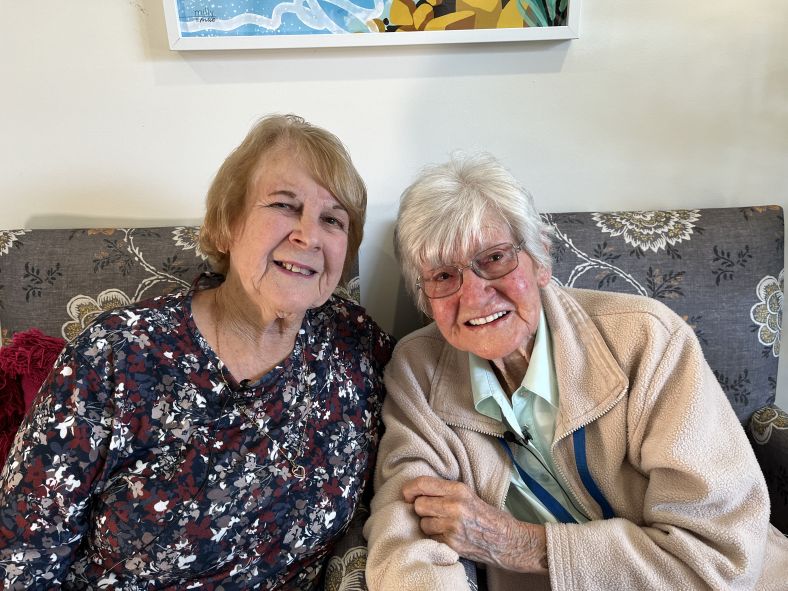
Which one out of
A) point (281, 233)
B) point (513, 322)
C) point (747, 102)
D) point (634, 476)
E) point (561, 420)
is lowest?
point (634, 476)

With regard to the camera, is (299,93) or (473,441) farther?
(299,93)

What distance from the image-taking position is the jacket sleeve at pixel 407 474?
1131 millimetres

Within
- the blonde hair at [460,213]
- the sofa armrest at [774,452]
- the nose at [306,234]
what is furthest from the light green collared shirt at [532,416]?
the sofa armrest at [774,452]

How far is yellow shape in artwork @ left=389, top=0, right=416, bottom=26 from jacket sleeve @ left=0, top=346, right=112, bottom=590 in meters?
1.13

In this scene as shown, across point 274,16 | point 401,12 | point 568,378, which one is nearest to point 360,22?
point 401,12

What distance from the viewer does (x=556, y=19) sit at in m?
1.61

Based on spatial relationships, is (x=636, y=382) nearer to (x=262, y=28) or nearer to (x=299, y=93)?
(x=299, y=93)

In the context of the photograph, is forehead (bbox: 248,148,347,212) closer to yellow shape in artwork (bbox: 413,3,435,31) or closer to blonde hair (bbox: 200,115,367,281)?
blonde hair (bbox: 200,115,367,281)

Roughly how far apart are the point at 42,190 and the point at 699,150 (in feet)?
6.25

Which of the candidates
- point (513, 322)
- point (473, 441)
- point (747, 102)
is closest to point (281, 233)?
point (513, 322)

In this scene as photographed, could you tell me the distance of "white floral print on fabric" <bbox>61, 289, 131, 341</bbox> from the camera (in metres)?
1.53

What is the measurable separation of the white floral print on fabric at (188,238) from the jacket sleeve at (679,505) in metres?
1.06

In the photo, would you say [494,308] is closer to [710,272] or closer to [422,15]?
[710,272]

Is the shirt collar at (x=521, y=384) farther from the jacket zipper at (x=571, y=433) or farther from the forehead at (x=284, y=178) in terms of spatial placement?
the forehead at (x=284, y=178)
